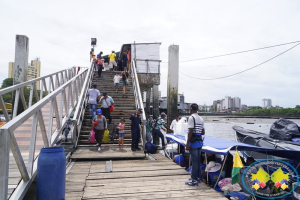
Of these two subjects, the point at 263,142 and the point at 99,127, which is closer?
the point at 99,127

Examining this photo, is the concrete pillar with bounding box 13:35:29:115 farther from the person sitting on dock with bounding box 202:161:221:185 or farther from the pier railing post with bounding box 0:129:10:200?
the person sitting on dock with bounding box 202:161:221:185

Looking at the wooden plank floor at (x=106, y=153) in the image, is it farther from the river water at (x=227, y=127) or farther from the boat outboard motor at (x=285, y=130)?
the river water at (x=227, y=127)

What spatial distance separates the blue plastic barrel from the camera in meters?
3.30

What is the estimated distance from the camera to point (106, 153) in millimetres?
6617

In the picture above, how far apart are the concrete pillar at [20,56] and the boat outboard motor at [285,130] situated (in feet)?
29.9

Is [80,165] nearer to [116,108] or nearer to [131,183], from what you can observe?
[131,183]

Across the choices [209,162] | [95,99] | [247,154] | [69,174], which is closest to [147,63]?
[95,99]

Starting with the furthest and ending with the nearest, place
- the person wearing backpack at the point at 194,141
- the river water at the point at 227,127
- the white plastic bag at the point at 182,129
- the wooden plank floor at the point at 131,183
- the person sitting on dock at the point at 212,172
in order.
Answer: the river water at the point at 227,127
the white plastic bag at the point at 182,129
the person sitting on dock at the point at 212,172
the person wearing backpack at the point at 194,141
the wooden plank floor at the point at 131,183

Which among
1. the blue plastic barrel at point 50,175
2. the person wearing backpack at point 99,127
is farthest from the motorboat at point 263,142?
the blue plastic barrel at point 50,175

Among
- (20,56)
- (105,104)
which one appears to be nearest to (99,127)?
(105,104)

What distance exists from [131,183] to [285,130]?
6.42 m

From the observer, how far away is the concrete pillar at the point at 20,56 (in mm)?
7055

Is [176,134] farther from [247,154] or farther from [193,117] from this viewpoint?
[193,117]

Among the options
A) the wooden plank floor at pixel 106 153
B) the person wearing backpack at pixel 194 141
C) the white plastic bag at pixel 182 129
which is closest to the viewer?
the person wearing backpack at pixel 194 141
